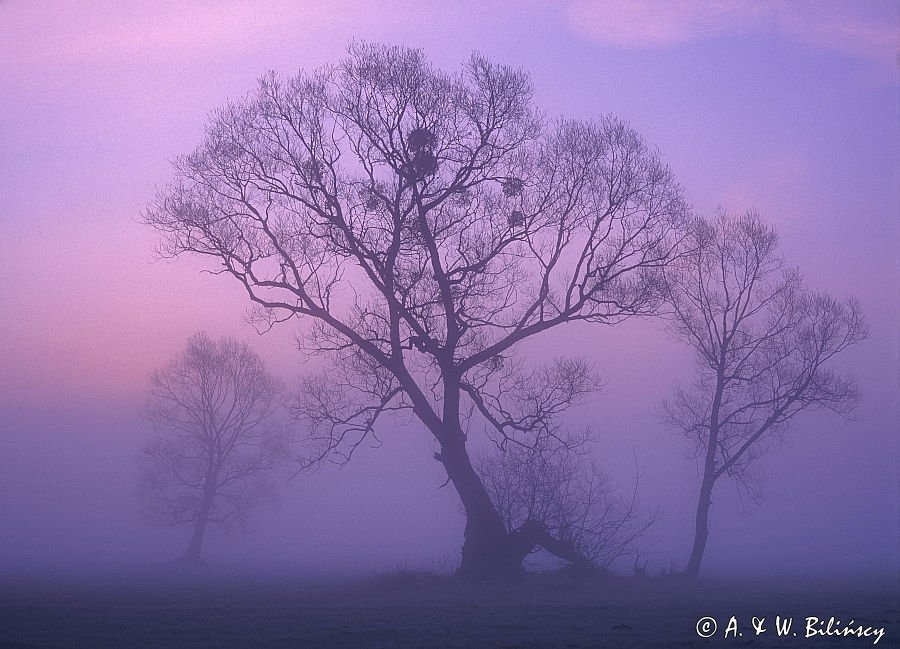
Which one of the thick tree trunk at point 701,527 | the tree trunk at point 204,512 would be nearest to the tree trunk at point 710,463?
the thick tree trunk at point 701,527

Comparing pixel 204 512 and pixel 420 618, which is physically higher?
pixel 204 512

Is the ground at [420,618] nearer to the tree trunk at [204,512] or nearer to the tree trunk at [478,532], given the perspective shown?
the tree trunk at [478,532]

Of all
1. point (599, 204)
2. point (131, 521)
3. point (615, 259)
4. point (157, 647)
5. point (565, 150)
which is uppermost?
point (565, 150)

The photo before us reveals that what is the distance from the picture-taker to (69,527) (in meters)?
69.2

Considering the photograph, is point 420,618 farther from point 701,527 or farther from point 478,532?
point 701,527

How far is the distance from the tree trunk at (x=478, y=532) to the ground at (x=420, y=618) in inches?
85.7

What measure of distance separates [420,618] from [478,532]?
924 centimetres

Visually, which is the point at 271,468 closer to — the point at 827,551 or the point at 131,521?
the point at 131,521

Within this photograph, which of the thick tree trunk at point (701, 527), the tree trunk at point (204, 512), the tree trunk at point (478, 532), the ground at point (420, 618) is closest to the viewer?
the ground at point (420, 618)

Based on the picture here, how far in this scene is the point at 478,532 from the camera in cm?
2178

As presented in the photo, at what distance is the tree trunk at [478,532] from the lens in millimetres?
21531

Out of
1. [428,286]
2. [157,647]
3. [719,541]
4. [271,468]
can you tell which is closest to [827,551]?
[719,541]

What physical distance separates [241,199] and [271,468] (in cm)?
3114

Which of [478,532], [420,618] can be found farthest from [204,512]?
[420,618]
